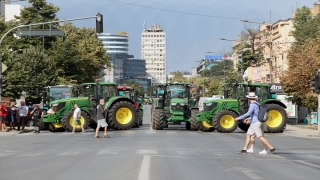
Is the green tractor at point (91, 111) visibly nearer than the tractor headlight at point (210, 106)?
No

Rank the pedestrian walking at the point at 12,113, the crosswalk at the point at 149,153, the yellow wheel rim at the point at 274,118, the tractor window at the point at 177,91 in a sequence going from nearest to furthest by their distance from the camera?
the crosswalk at the point at 149,153 < the yellow wheel rim at the point at 274,118 < the tractor window at the point at 177,91 < the pedestrian walking at the point at 12,113

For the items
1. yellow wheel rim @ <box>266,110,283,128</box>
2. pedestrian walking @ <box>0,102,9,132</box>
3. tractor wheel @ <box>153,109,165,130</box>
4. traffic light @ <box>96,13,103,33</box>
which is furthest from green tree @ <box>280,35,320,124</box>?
pedestrian walking @ <box>0,102,9,132</box>

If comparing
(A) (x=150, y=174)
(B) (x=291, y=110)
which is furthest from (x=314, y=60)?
(A) (x=150, y=174)

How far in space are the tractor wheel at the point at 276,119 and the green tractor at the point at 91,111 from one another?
741 cm

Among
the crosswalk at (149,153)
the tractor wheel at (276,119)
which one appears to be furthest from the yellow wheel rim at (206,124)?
the crosswalk at (149,153)

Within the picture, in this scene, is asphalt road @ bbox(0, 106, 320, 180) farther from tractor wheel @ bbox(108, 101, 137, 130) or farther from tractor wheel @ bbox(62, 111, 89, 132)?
tractor wheel @ bbox(108, 101, 137, 130)

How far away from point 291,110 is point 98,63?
41.9m

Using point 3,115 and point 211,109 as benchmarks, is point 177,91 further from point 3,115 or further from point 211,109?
point 3,115

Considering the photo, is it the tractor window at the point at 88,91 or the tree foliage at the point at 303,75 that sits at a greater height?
the tree foliage at the point at 303,75

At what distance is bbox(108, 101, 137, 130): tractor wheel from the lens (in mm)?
39844

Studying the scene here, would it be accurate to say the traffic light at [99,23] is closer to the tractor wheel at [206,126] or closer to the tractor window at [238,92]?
the tractor wheel at [206,126]

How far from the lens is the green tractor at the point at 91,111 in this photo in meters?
39.3

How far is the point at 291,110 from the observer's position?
2251 inches

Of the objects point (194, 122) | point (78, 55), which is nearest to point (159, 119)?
point (194, 122)
